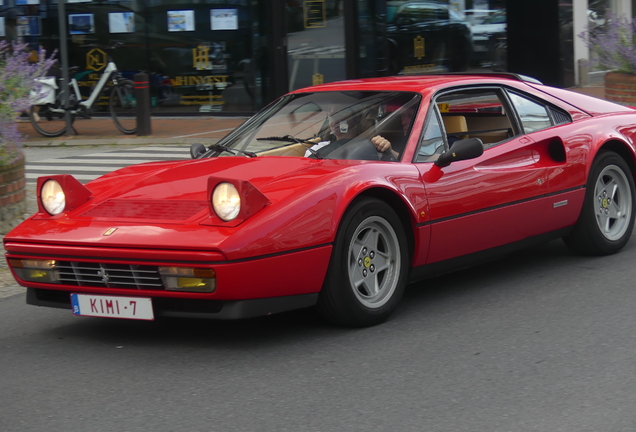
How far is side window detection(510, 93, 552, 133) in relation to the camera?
580 cm

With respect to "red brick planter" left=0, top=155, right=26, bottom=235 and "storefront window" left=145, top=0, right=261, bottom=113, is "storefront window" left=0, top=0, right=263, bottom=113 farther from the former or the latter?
"red brick planter" left=0, top=155, right=26, bottom=235

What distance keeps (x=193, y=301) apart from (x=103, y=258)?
1.49 ft

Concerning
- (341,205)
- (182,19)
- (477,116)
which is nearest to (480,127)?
(477,116)

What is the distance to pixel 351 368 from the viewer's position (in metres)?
4.09

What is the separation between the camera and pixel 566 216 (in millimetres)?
5863

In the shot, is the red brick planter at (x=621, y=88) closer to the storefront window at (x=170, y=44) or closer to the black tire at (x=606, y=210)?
the black tire at (x=606, y=210)

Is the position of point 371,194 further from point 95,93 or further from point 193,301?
point 95,93

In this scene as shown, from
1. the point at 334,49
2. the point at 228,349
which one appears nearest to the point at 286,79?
the point at 334,49

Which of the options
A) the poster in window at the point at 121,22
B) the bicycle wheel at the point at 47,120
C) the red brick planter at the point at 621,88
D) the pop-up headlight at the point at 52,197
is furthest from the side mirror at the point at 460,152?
the poster in window at the point at 121,22

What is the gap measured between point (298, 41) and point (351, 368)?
43.8 ft

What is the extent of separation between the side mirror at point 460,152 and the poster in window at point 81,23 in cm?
1440

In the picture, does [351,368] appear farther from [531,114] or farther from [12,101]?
[12,101]

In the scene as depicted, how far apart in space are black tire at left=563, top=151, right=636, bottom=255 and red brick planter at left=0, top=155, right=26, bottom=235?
13.9ft

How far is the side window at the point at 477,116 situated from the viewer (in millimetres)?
5520
